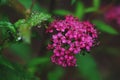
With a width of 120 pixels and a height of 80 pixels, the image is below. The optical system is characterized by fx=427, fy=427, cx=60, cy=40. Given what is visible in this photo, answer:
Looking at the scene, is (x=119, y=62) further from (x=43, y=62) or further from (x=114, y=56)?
(x=43, y=62)

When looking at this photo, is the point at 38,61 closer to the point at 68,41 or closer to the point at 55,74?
the point at 55,74

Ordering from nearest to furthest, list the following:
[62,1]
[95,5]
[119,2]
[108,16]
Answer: [95,5] → [108,16] → [119,2] → [62,1]

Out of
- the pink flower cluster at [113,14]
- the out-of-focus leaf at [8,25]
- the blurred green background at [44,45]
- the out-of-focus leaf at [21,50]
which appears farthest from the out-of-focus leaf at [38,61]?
the out-of-focus leaf at [8,25]

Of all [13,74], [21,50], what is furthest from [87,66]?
[13,74]

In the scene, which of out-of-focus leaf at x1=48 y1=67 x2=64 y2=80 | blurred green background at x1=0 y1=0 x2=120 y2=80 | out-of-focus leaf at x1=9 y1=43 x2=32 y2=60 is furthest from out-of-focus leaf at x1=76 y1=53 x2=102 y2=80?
out-of-focus leaf at x1=9 y1=43 x2=32 y2=60

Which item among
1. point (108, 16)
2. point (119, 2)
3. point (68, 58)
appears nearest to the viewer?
point (68, 58)

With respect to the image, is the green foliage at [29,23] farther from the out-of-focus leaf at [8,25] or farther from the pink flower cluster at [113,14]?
the pink flower cluster at [113,14]

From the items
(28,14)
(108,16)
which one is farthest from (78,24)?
(108,16)
